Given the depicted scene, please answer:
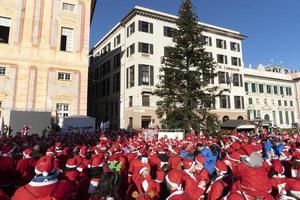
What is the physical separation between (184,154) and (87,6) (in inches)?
1175

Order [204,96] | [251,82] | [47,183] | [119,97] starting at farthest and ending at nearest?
[251,82]
[119,97]
[204,96]
[47,183]

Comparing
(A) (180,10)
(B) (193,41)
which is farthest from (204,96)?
(A) (180,10)

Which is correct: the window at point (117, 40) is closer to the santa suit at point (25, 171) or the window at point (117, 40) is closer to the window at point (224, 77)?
the window at point (224, 77)

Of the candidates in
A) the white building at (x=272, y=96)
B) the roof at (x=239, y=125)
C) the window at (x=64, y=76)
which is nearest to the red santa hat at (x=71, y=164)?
the window at (x=64, y=76)

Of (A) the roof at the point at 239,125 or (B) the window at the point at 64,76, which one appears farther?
(A) the roof at the point at 239,125

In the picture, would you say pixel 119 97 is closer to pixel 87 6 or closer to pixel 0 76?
pixel 87 6

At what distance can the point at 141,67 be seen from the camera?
129 ft

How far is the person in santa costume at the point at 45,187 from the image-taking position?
331 centimetres

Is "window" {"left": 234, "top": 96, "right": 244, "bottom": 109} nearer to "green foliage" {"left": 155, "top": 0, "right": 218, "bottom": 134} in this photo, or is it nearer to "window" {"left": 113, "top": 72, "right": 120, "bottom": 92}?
"window" {"left": 113, "top": 72, "right": 120, "bottom": 92}

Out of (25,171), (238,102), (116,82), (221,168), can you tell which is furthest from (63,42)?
(238,102)

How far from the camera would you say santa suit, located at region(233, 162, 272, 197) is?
3.74 metres

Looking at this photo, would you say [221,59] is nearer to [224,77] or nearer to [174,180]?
[224,77]

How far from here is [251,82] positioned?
190 feet

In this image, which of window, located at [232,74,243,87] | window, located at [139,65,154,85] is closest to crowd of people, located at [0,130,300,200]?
window, located at [139,65,154,85]
